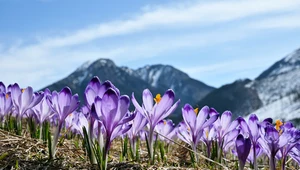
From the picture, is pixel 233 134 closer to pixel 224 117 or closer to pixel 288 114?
pixel 224 117

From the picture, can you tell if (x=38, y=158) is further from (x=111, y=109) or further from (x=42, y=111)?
(x=42, y=111)

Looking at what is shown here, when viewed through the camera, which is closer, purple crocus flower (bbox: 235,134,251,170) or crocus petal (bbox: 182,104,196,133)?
purple crocus flower (bbox: 235,134,251,170)

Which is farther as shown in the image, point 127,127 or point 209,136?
point 209,136

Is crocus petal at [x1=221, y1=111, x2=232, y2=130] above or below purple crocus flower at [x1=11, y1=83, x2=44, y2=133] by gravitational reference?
below

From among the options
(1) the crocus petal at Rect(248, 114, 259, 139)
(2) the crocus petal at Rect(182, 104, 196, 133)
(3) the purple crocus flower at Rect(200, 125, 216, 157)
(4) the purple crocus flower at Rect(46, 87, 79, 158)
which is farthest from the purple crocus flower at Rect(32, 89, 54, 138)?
(1) the crocus petal at Rect(248, 114, 259, 139)

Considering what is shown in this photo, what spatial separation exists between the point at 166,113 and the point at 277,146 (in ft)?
2.36

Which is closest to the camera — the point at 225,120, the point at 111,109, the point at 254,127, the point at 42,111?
the point at 111,109

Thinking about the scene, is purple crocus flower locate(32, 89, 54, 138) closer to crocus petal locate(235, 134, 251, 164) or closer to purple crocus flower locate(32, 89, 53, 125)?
purple crocus flower locate(32, 89, 53, 125)

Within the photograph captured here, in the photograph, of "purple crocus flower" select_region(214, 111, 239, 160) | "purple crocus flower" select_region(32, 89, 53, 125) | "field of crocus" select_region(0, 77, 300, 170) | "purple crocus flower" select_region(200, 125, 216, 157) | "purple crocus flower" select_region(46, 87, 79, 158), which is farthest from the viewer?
"purple crocus flower" select_region(32, 89, 53, 125)

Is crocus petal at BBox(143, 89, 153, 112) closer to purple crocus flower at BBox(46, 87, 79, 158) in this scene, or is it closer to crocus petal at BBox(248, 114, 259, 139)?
purple crocus flower at BBox(46, 87, 79, 158)

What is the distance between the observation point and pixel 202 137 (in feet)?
10.8

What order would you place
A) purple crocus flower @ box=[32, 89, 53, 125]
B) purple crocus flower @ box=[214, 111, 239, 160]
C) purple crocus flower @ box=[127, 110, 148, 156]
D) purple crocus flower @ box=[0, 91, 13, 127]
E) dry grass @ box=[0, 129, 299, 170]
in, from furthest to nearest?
1. purple crocus flower @ box=[0, 91, 13, 127]
2. purple crocus flower @ box=[32, 89, 53, 125]
3. purple crocus flower @ box=[214, 111, 239, 160]
4. purple crocus flower @ box=[127, 110, 148, 156]
5. dry grass @ box=[0, 129, 299, 170]

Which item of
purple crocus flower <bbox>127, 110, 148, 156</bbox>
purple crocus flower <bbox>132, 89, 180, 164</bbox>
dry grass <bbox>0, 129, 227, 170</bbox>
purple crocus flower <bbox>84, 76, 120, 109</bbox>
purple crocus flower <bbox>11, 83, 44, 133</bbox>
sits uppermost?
purple crocus flower <bbox>11, 83, 44, 133</bbox>

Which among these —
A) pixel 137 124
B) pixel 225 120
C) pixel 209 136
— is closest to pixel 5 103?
pixel 137 124
